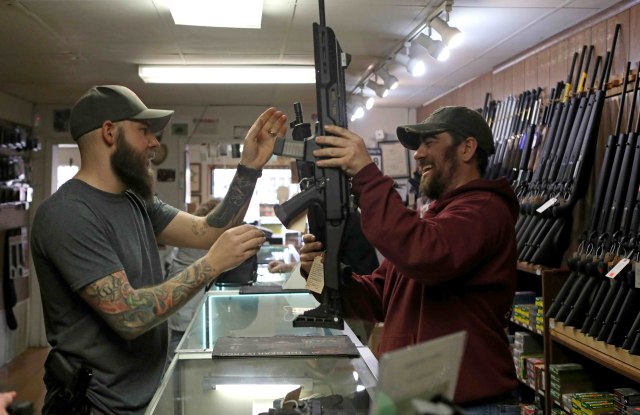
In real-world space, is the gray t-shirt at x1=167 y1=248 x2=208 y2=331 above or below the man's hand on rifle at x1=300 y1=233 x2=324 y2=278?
below

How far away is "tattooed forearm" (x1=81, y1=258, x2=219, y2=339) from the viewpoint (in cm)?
168

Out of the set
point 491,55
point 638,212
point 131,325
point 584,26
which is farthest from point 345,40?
point 131,325

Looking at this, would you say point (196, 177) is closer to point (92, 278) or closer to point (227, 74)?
point (227, 74)

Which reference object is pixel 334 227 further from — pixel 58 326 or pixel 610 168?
pixel 610 168

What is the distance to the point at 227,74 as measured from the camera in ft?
17.9

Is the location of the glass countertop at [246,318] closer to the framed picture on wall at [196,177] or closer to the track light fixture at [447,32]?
the track light fixture at [447,32]

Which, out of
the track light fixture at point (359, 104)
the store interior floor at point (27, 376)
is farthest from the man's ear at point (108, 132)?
the track light fixture at point (359, 104)

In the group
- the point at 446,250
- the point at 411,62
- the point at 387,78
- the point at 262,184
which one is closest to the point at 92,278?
the point at 446,250

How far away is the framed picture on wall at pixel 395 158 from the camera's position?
7.76 metres

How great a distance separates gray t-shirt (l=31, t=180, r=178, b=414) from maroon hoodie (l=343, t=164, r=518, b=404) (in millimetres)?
685

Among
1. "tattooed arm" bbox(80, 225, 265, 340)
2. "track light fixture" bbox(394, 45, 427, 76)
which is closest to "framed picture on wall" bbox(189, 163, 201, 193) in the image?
"track light fixture" bbox(394, 45, 427, 76)

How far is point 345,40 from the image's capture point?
4344mm

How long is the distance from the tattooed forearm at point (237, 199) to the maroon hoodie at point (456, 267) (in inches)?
24.4

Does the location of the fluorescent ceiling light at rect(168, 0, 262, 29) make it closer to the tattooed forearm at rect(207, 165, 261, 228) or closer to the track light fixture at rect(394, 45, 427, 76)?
the track light fixture at rect(394, 45, 427, 76)
